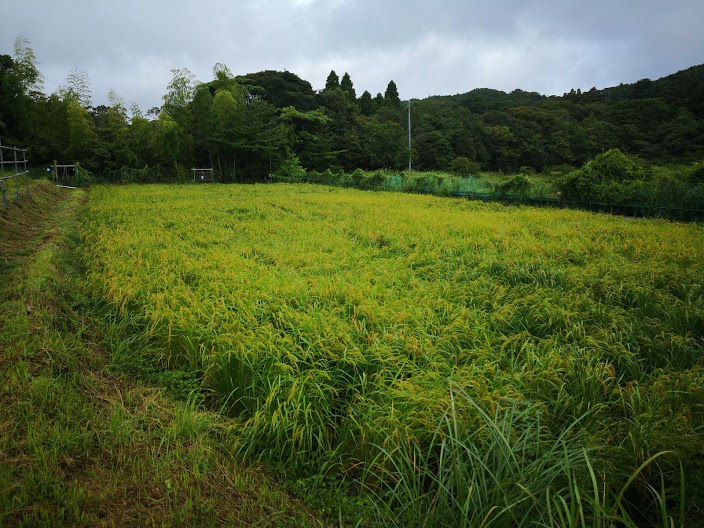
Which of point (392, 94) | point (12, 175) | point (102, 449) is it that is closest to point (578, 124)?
point (392, 94)

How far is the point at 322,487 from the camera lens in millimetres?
1916

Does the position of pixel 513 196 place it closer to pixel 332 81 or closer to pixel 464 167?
pixel 464 167

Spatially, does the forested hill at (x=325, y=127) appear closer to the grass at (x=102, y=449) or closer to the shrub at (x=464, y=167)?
the shrub at (x=464, y=167)

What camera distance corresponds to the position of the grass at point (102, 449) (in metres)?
1.59

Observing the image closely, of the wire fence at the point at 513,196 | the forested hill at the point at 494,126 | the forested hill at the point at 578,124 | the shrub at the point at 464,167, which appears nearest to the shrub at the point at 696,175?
the wire fence at the point at 513,196

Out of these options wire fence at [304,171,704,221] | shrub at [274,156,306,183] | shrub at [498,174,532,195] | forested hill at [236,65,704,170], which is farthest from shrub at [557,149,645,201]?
forested hill at [236,65,704,170]

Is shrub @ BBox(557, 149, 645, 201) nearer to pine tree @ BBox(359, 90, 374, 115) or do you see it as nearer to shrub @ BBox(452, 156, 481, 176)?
shrub @ BBox(452, 156, 481, 176)

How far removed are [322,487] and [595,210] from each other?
12.5 m

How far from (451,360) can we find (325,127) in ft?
117

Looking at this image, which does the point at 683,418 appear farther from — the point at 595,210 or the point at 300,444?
the point at 595,210

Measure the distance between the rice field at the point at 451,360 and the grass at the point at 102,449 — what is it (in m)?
0.25

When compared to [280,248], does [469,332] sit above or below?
below

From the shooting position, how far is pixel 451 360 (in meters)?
2.84

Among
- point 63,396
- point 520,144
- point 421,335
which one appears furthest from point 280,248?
point 520,144
